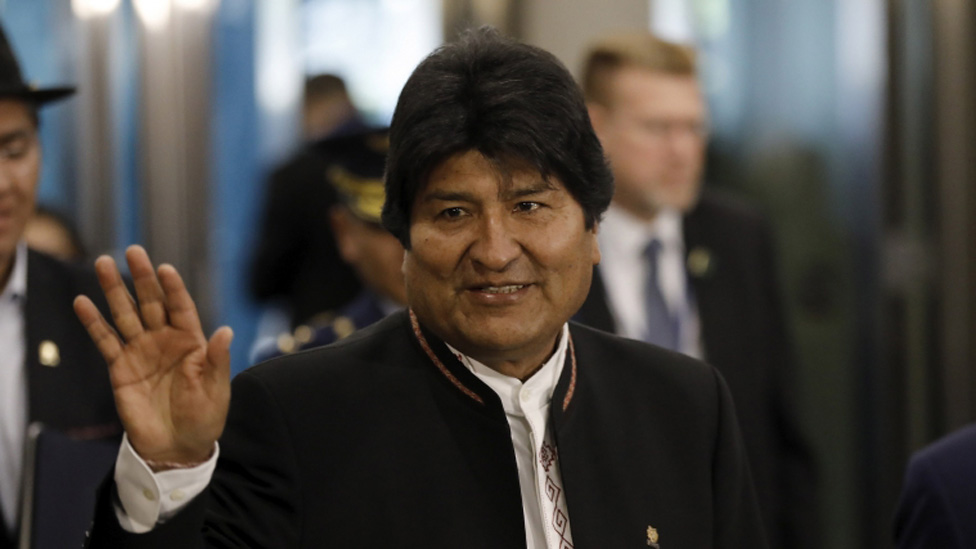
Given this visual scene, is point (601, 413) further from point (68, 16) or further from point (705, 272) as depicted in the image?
point (68, 16)

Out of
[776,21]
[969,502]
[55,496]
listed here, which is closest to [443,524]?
[55,496]

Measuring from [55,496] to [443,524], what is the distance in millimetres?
688

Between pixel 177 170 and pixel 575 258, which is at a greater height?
pixel 575 258

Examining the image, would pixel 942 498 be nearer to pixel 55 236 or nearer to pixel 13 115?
pixel 13 115

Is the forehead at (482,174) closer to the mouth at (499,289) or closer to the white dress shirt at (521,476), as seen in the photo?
the mouth at (499,289)

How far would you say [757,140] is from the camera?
4.94 metres

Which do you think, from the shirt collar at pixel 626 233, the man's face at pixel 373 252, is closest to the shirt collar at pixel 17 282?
the man's face at pixel 373 252

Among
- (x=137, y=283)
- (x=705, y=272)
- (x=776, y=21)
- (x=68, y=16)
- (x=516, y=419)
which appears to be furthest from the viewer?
(x=776, y=21)

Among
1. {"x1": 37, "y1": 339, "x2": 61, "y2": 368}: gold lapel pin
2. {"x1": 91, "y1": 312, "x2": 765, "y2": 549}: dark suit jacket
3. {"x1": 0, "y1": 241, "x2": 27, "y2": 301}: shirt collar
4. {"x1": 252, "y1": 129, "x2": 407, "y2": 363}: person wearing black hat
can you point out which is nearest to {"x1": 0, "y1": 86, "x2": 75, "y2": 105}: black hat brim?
{"x1": 0, "y1": 241, "x2": 27, "y2": 301}: shirt collar

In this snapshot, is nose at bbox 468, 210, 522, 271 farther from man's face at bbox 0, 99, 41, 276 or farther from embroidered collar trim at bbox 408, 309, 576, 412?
man's face at bbox 0, 99, 41, 276

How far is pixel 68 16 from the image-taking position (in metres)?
4.54

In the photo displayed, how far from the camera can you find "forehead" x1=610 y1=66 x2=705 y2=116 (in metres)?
3.41

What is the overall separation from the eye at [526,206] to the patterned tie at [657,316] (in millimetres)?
1657

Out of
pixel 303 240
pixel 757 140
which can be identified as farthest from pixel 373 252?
pixel 757 140
